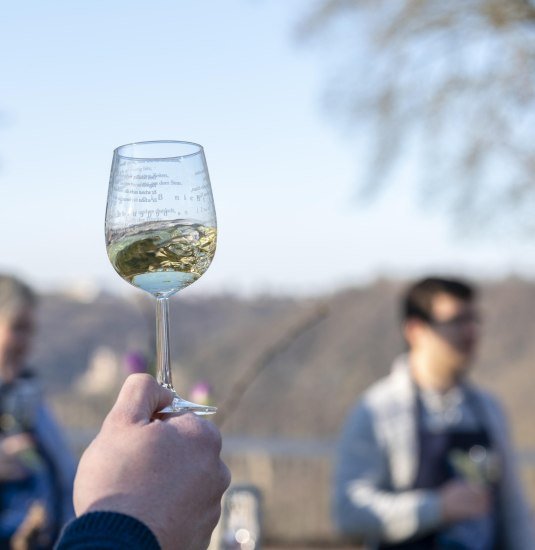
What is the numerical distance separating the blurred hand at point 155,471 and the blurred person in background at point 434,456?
2.43m

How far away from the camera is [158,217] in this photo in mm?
1348

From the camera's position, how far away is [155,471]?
1120 mm

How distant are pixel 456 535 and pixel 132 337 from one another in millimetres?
13502

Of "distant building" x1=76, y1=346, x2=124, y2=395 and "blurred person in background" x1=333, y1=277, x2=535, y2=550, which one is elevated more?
"blurred person in background" x1=333, y1=277, x2=535, y2=550

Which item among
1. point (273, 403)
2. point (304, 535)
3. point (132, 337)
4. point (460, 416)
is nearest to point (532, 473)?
point (304, 535)

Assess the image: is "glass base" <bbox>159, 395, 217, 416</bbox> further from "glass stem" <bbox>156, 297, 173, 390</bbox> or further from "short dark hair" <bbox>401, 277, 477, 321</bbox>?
"short dark hair" <bbox>401, 277, 477, 321</bbox>

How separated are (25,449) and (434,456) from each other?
1485 millimetres

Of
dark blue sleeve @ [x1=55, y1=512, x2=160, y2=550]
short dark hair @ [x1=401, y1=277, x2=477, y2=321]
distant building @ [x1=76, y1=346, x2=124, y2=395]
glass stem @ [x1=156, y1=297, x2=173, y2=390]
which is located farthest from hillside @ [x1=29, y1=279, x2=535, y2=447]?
dark blue sleeve @ [x1=55, y1=512, x2=160, y2=550]

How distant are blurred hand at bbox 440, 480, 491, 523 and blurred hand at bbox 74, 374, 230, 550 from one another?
2.40 meters

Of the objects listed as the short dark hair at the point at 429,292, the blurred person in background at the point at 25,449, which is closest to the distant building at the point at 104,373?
the blurred person in background at the point at 25,449

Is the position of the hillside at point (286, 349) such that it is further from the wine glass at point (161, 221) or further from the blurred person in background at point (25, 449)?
the wine glass at point (161, 221)

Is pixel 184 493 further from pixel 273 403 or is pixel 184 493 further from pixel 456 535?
pixel 273 403

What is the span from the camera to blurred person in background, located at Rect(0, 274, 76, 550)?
3355 millimetres

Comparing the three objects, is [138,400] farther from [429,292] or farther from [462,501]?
[429,292]
